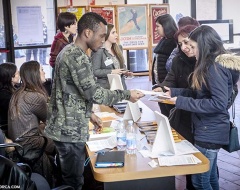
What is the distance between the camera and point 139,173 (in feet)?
6.66

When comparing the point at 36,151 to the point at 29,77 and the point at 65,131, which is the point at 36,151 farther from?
the point at 65,131

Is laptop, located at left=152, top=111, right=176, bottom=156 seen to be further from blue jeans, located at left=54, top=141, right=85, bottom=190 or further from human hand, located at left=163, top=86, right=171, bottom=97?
human hand, located at left=163, top=86, right=171, bottom=97

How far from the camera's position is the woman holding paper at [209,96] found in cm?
235

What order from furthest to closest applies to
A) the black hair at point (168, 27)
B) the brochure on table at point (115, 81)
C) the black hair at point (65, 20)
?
the black hair at point (65, 20) < the black hair at point (168, 27) < the brochure on table at point (115, 81)

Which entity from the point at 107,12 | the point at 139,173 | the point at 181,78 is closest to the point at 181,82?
the point at 181,78

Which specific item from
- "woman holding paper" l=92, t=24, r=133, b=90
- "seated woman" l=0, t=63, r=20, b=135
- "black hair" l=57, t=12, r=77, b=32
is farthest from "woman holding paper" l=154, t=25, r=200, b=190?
"black hair" l=57, t=12, r=77, b=32

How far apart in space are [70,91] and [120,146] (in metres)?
0.46

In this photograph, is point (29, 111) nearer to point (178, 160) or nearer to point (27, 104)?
point (27, 104)

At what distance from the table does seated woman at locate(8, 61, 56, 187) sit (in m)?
1.03

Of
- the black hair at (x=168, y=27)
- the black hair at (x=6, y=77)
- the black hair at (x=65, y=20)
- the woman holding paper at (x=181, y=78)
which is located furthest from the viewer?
the black hair at (x=65, y=20)

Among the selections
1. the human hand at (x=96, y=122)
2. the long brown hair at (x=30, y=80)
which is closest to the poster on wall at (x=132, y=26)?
the long brown hair at (x=30, y=80)

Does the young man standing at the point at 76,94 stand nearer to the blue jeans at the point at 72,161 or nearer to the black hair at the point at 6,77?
the blue jeans at the point at 72,161

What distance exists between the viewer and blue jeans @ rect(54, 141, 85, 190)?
2.36m

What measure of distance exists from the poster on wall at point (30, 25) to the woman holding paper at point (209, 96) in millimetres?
6495
